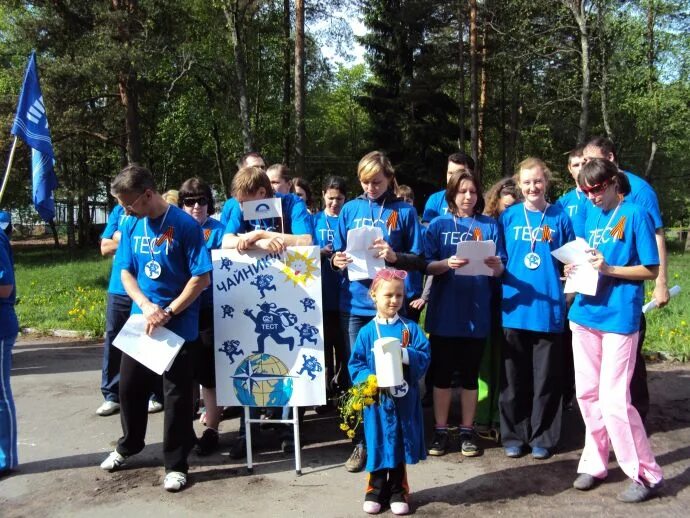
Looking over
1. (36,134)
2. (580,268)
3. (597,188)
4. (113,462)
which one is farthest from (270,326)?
(36,134)

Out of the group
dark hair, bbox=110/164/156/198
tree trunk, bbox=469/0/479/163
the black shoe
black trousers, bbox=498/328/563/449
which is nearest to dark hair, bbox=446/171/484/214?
black trousers, bbox=498/328/563/449

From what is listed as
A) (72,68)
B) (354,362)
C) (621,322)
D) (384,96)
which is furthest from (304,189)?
(384,96)

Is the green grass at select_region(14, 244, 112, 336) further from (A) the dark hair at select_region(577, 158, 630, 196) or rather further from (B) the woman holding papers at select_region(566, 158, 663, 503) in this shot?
(A) the dark hair at select_region(577, 158, 630, 196)

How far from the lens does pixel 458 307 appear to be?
4.52m

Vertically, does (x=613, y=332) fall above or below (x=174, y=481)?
above

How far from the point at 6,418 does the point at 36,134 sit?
2.89 meters

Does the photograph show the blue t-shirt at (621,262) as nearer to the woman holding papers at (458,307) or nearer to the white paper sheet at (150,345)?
the woman holding papers at (458,307)

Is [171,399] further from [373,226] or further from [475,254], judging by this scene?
[475,254]

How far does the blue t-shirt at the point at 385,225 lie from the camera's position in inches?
173

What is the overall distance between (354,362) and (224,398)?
1.25 meters

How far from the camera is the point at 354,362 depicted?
12.2 ft

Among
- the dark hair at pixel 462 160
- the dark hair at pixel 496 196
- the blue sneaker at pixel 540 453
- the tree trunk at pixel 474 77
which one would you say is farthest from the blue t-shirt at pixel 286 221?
the tree trunk at pixel 474 77

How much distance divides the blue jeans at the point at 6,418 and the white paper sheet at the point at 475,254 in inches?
132

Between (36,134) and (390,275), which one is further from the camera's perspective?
(36,134)
